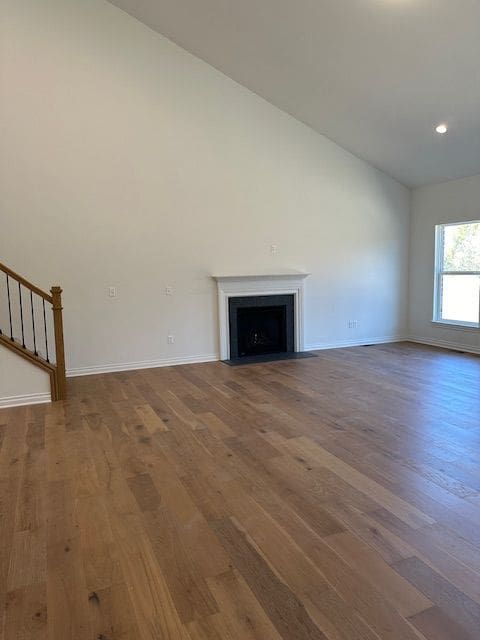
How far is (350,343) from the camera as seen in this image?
7309 millimetres

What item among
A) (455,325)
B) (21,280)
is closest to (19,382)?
(21,280)

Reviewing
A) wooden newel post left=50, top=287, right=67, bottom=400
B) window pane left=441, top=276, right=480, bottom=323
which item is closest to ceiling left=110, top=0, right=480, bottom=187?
window pane left=441, top=276, right=480, bottom=323

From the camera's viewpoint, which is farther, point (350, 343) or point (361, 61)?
point (350, 343)

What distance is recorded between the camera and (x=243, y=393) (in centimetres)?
467

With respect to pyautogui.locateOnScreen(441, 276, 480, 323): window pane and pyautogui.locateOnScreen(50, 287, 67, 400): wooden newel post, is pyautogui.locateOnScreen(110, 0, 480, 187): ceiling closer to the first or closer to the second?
pyautogui.locateOnScreen(441, 276, 480, 323): window pane

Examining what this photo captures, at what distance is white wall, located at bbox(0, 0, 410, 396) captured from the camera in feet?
17.1

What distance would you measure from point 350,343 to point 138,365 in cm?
345

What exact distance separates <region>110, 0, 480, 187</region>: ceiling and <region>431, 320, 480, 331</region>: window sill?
2209 millimetres

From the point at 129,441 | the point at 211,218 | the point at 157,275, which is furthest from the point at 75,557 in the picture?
the point at 211,218

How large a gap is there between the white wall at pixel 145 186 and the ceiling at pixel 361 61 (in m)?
0.44

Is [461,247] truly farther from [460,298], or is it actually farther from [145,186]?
[145,186]

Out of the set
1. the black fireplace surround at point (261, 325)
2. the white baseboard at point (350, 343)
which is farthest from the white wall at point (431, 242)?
the black fireplace surround at point (261, 325)

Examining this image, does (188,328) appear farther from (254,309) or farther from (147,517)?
(147,517)

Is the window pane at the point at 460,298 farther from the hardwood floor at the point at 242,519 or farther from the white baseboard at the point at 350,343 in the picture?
the hardwood floor at the point at 242,519
